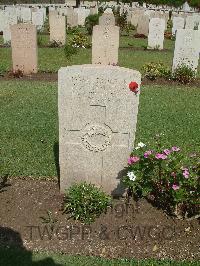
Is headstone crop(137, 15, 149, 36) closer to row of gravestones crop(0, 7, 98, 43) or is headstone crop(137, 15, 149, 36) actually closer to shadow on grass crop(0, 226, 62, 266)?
row of gravestones crop(0, 7, 98, 43)

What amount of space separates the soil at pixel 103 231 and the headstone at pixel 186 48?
303 inches

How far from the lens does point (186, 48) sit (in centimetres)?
1176

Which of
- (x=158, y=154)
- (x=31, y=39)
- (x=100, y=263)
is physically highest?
(x=31, y=39)

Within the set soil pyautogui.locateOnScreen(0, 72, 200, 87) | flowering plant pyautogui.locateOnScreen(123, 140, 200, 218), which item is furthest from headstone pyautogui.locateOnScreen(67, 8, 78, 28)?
flowering plant pyautogui.locateOnScreen(123, 140, 200, 218)

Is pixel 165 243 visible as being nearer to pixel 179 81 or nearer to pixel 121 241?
pixel 121 241

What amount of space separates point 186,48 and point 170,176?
26.8 feet

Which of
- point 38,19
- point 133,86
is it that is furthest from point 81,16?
point 133,86

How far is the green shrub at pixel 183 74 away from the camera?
1166 cm

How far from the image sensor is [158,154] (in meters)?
4.49

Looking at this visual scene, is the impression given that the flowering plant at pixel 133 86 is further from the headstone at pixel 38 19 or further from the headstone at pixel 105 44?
the headstone at pixel 38 19

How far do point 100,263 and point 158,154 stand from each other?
4.78ft

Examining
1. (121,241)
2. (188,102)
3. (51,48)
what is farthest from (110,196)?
(51,48)

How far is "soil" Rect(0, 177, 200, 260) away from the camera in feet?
14.2

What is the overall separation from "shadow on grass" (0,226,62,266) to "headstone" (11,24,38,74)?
842 centimetres
